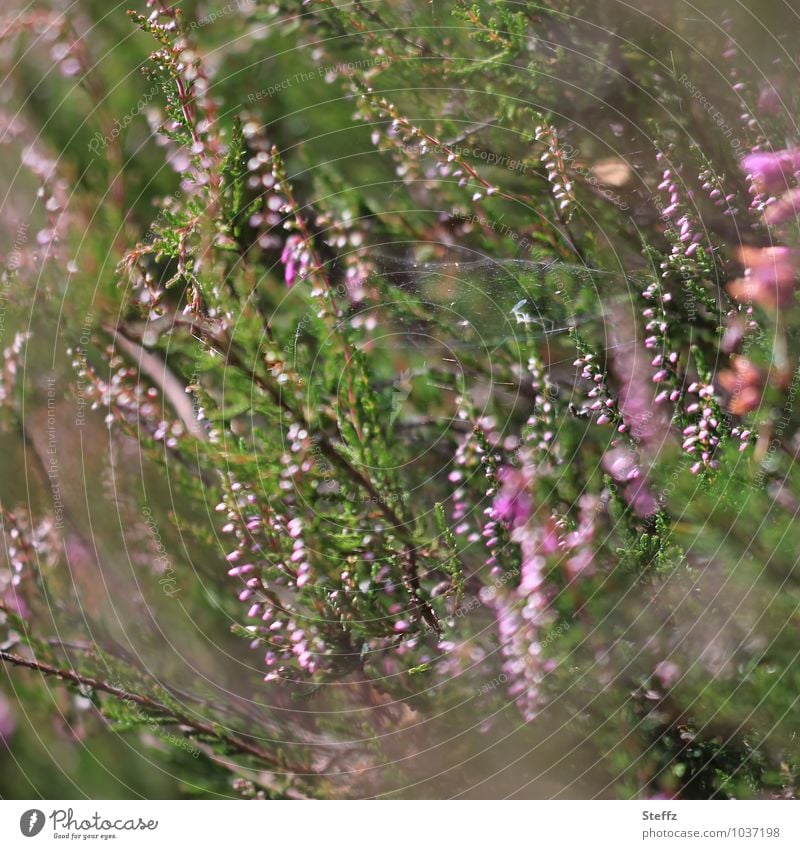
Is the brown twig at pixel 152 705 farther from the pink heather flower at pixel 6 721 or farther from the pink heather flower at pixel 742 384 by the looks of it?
the pink heather flower at pixel 742 384

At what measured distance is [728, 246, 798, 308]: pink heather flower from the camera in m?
0.57

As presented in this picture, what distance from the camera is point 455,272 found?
0.56m

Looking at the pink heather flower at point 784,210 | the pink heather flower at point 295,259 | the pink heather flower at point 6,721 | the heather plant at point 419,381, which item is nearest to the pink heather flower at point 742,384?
the heather plant at point 419,381

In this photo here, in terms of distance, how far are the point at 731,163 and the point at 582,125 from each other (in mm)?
126

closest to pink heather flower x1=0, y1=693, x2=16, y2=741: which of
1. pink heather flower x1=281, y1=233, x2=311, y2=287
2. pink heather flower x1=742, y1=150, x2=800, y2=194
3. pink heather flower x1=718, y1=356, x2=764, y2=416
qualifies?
pink heather flower x1=281, y1=233, x2=311, y2=287

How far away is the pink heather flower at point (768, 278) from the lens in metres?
0.57

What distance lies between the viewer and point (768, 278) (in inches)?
22.4

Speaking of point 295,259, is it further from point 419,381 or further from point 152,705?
point 152,705

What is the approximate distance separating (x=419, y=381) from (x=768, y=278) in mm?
296

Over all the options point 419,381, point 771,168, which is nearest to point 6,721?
point 419,381

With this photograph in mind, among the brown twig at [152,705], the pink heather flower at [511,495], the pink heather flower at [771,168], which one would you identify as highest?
the pink heather flower at [771,168]

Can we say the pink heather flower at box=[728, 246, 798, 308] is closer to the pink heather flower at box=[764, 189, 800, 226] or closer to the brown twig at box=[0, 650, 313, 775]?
the pink heather flower at box=[764, 189, 800, 226]

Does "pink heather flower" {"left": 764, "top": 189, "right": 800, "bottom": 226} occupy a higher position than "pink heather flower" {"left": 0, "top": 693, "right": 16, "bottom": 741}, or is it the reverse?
"pink heather flower" {"left": 764, "top": 189, "right": 800, "bottom": 226}
